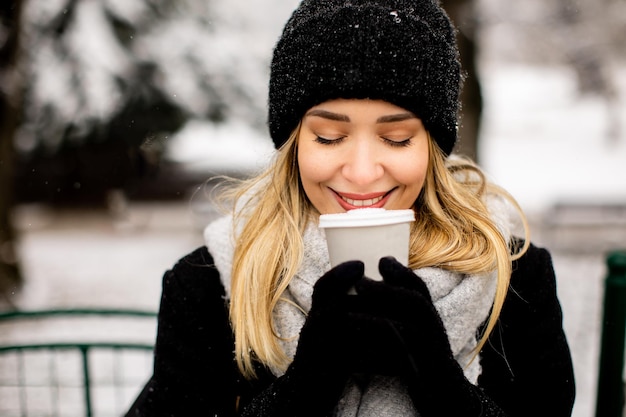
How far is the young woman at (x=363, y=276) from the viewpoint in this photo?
138cm

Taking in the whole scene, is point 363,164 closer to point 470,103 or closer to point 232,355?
point 232,355

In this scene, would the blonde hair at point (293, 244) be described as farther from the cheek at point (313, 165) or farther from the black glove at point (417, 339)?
the black glove at point (417, 339)

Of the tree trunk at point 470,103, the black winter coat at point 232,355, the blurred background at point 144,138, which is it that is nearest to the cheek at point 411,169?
the black winter coat at point 232,355

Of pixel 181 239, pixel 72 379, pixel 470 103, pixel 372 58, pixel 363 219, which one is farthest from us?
pixel 181 239

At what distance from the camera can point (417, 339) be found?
1351 mm

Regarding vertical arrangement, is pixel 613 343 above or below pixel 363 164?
below

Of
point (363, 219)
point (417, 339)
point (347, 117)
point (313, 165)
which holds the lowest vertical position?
point (417, 339)

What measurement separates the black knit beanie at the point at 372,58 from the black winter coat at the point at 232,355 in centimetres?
56

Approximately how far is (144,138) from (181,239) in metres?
3.29

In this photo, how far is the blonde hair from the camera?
163cm

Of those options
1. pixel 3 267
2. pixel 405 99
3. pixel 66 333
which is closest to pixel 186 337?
pixel 405 99

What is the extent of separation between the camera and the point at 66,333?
5.93m

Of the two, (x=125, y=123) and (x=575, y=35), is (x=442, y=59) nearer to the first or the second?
(x=125, y=123)

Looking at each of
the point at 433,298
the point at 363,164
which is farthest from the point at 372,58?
the point at 433,298
